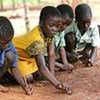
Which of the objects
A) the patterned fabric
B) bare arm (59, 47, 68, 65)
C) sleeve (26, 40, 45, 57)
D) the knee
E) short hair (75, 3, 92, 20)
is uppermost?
short hair (75, 3, 92, 20)

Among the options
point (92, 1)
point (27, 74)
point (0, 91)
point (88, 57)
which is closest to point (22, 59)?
point (27, 74)

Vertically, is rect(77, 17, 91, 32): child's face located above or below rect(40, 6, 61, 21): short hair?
below

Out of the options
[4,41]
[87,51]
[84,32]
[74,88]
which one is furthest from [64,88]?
[87,51]

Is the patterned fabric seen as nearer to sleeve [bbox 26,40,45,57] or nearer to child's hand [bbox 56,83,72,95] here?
sleeve [bbox 26,40,45,57]

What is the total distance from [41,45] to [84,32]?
1418 mm

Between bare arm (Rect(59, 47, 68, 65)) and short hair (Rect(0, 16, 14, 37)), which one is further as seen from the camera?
bare arm (Rect(59, 47, 68, 65))

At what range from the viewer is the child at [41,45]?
12.5 feet

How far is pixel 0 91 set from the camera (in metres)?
3.89

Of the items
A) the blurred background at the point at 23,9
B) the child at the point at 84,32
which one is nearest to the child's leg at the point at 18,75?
the child at the point at 84,32

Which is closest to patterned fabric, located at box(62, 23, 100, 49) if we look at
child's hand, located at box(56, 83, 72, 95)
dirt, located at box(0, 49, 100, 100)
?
dirt, located at box(0, 49, 100, 100)

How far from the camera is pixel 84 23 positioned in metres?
5.06

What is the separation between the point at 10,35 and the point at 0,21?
0.67ft

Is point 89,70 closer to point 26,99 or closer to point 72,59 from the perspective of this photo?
point 72,59

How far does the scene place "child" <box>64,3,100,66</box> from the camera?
5074 millimetres
